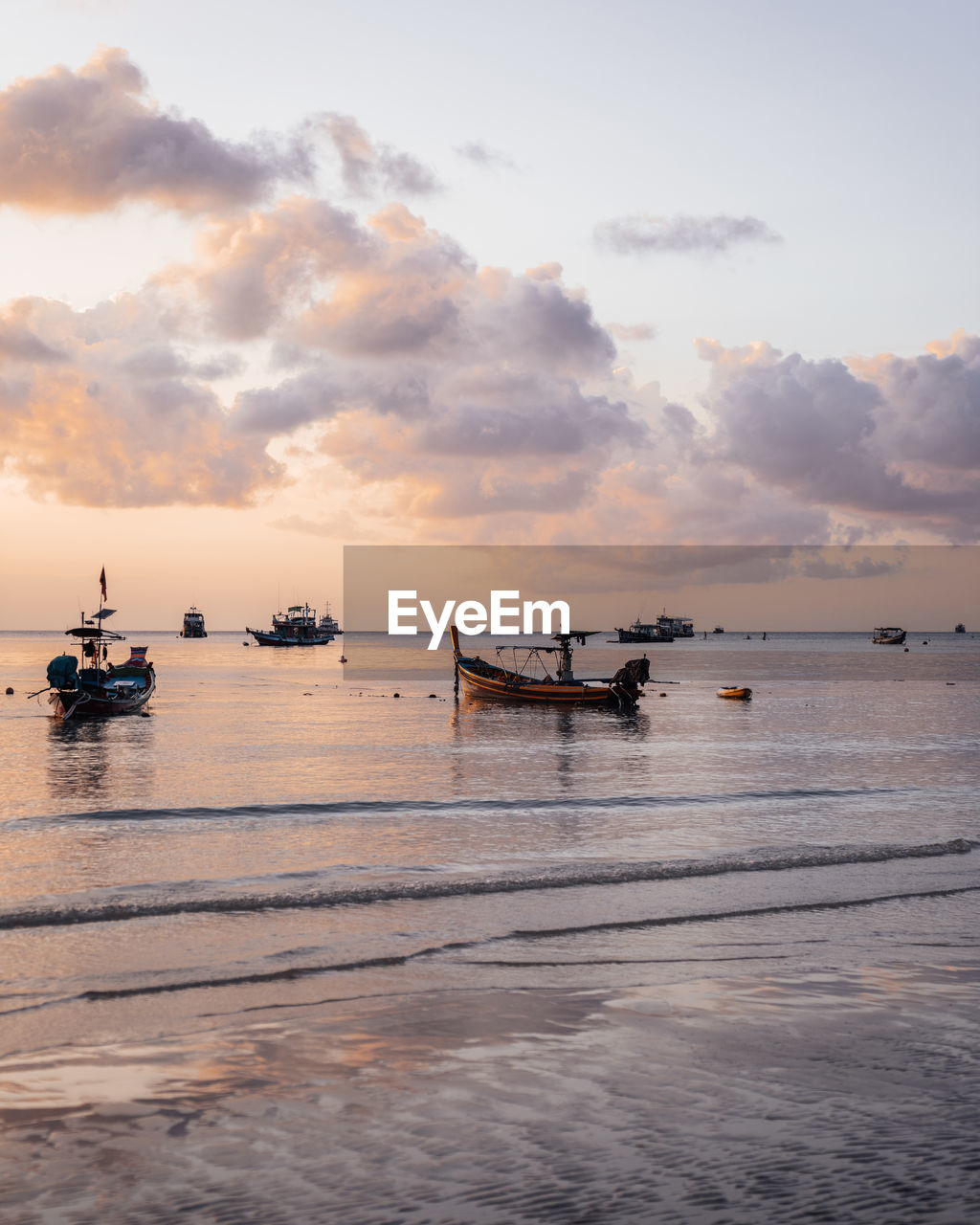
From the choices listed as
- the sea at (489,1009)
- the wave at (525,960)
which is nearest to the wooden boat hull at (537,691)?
the sea at (489,1009)

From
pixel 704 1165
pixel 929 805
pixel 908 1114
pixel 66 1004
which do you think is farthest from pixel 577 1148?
pixel 929 805

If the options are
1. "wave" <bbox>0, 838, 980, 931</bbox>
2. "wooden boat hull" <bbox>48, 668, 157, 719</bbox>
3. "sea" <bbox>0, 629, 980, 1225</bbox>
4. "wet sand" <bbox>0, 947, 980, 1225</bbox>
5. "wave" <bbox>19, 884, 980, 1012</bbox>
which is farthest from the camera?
"wooden boat hull" <bbox>48, 668, 157, 719</bbox>

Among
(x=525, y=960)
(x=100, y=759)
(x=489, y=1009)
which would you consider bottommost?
(x=100, y=759)

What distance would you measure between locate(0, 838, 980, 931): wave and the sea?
0.31ft

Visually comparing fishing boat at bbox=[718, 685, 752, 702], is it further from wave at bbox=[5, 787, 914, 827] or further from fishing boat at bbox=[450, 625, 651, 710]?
wave at bbox=[5, 787, 914, 827]

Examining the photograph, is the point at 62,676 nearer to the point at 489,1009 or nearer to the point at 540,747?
the point at 540,747

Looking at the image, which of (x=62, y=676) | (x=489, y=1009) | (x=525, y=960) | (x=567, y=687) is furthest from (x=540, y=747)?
(x=489, y=1009)

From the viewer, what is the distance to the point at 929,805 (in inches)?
1009

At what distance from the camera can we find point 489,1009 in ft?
32.3

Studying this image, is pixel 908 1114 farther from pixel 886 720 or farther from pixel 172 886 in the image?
pixel 886 720

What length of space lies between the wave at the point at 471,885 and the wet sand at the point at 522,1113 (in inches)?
206

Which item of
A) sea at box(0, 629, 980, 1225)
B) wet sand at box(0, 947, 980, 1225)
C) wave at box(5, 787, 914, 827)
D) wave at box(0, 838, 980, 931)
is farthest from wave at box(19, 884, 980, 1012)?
wave at box(5, 787, 914, 827)

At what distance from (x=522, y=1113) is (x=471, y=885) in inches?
340

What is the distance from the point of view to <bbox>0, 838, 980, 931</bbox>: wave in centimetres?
1416
